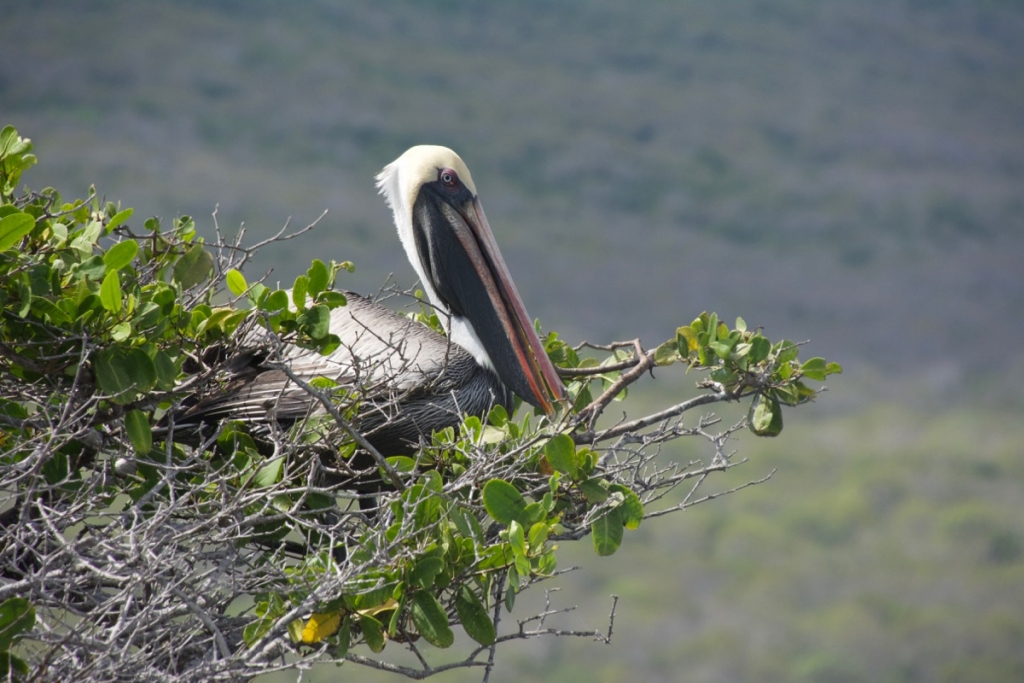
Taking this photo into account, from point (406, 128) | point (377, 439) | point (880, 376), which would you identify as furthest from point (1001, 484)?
point (377, 439)

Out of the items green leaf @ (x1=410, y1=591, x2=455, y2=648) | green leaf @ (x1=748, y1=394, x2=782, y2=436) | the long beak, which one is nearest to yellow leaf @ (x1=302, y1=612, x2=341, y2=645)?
green leaf @ (x1=410, y1=591, x2=455, y2=648)

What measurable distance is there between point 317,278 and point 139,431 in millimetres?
584

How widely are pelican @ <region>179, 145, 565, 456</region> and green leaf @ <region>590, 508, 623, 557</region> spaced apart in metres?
0.78

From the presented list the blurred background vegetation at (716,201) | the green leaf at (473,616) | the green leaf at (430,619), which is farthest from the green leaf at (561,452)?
the blurred background vegetation at (716,201)

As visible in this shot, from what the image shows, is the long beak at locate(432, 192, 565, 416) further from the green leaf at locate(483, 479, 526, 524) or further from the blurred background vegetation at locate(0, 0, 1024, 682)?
the blurred background vegetation at locate(0, 0, 1024, 682)

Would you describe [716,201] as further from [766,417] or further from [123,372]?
[123,372]

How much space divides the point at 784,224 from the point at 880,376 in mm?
11198

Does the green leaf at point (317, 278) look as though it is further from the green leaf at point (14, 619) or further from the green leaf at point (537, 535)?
the green leaf at point (14, 619)

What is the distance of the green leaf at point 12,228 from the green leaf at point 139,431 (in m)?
0.48

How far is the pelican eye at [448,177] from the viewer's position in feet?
14.6

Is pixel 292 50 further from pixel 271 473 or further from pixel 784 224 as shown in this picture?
pixel 271 473

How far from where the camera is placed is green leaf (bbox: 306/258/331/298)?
2965 mm

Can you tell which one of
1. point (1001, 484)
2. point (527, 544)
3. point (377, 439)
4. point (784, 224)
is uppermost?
point (527, 544)

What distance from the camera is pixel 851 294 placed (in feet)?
165
